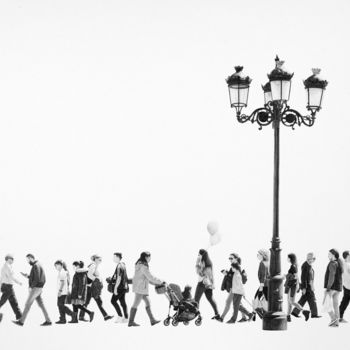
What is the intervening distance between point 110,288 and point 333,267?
17.2 ft

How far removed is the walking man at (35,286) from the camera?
24.8 meters

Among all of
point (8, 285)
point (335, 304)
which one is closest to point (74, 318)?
point (8, 285)

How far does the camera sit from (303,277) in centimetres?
2638

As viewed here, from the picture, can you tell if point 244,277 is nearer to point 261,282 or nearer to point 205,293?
point 261,282

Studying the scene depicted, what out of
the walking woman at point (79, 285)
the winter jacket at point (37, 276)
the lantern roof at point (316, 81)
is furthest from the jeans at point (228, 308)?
the lantern roof at point (316, 81)

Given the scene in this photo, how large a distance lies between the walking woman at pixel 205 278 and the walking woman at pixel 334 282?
8.81 ft

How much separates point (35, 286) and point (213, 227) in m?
4.97

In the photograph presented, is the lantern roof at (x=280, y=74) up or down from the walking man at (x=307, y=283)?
up

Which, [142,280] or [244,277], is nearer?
[142,280]

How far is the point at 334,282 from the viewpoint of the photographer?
2575cm

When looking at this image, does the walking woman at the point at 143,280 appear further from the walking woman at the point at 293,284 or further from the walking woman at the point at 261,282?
the walking woman at the point at 293,284

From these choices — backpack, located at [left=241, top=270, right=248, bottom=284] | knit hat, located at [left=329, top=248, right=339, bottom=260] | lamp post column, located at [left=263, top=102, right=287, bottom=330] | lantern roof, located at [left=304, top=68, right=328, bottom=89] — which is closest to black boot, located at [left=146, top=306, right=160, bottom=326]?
backpack, located at [left=241, top=270, right=248, bottom=284]

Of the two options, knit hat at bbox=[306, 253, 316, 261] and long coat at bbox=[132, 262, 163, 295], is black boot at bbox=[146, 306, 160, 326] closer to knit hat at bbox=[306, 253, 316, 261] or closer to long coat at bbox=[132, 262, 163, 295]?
long coat at bbox=[132, 262, 163, 295]

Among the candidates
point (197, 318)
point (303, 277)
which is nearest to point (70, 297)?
point (197, 318)
